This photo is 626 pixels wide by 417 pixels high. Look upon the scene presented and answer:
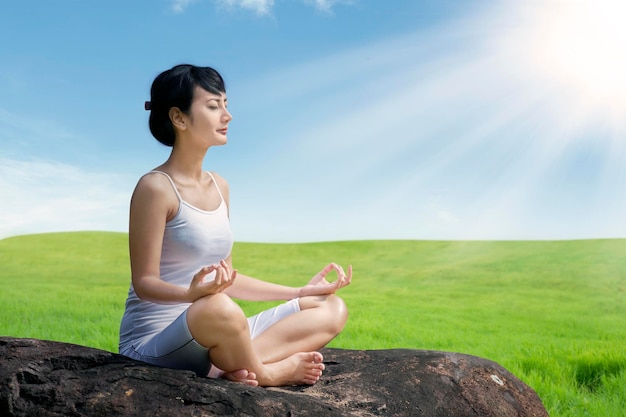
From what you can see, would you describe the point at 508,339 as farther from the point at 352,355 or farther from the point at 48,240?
the point at 48,240

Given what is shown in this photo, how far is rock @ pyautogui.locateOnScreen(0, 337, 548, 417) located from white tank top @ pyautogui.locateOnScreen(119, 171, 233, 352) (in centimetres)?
30

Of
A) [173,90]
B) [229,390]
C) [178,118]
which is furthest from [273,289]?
[173,90]

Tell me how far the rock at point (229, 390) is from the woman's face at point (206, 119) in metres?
1.25

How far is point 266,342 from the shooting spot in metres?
3.49

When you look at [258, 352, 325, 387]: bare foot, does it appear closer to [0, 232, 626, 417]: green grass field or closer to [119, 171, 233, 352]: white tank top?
[119, 171, 233, 352]: white tank top

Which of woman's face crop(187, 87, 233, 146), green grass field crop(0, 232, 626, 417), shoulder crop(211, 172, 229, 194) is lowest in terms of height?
green grass field crop(0, 232, 626, 417)

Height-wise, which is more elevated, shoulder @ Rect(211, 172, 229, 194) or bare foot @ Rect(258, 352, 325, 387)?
shoulder @ Rect(211, 172, 229, 194)

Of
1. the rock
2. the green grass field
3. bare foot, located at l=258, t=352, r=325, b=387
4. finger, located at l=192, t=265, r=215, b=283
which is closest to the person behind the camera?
the rock

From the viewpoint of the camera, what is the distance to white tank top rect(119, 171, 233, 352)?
3242 millimetres

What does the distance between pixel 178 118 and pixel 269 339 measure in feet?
4.48

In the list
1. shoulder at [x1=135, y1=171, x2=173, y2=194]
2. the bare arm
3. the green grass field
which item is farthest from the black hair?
the green grass field

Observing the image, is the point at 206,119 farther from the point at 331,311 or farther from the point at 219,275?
the point at 331,311

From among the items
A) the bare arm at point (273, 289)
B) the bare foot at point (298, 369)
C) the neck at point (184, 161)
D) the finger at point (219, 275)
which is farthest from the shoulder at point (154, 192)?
the bare foot at point (298, 369)

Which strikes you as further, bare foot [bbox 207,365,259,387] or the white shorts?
bare foot [bbox 207,365,259,387]
